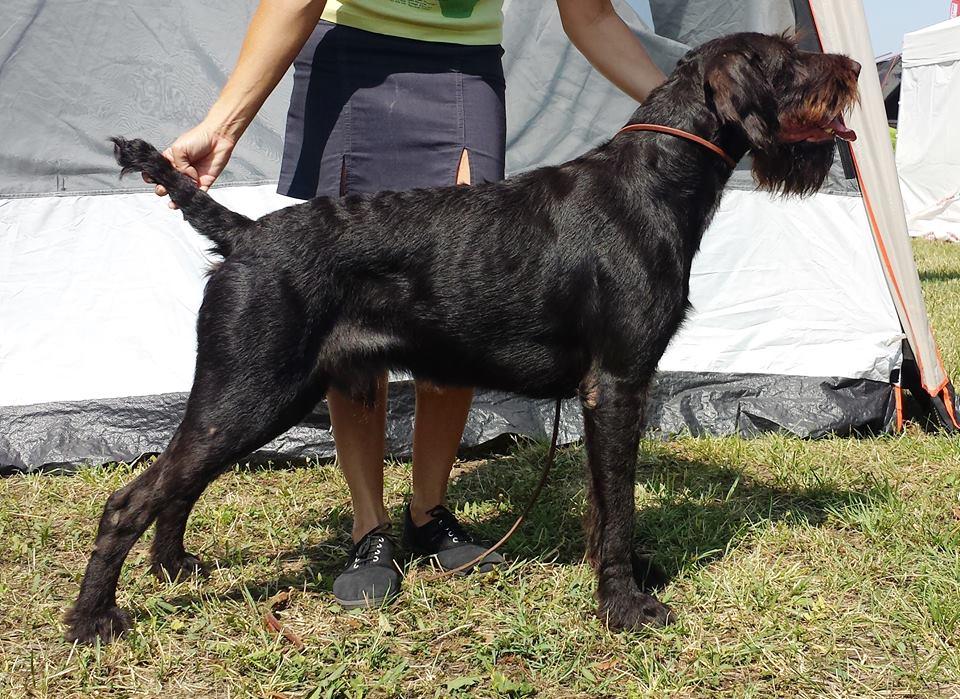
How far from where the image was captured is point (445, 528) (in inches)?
132

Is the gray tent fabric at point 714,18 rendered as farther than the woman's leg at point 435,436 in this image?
Yes

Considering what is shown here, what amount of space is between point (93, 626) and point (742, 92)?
8.47ft

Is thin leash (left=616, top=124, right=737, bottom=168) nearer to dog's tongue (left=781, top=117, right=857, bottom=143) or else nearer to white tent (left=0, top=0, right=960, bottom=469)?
dog's tongue (left=781, top=117, right=857, bottom=143)

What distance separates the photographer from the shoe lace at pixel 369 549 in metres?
3.13

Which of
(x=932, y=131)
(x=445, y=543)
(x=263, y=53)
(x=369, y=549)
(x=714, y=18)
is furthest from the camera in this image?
(x=932, y=131)

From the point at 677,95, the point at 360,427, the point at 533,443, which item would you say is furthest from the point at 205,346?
the point at 533,443

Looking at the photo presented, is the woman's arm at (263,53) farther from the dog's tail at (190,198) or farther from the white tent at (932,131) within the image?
the white tent at (932,131)

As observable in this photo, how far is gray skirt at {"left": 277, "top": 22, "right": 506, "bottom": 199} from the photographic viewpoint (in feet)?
9.90

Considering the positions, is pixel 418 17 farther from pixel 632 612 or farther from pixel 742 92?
pixel 632 612

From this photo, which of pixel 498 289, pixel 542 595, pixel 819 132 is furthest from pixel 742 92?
pixel 542 595

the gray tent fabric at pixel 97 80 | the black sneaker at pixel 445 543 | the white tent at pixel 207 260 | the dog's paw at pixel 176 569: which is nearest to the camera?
the dog's paw at pixel 176 569

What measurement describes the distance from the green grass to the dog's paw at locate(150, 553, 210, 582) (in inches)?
2.0

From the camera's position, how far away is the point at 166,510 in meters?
2.84

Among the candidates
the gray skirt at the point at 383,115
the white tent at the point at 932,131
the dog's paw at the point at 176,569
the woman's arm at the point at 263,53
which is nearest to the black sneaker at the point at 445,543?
the dog's paw at the point at 176,569
